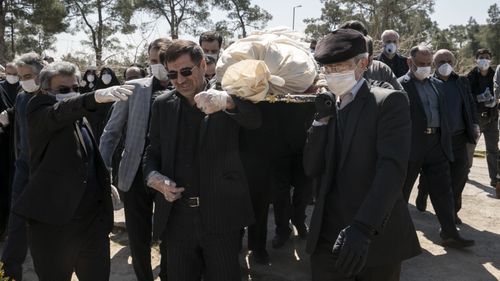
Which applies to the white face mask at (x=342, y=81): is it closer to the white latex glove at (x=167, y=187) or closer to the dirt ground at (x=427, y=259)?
the white latex glove at (x=167, y=187)

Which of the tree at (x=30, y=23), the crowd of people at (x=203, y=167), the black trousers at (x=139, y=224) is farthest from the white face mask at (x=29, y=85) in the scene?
the tree at (x=30, y=23)

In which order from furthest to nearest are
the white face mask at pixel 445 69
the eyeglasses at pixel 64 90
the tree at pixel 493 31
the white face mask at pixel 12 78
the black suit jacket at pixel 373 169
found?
the tree at pixel 493 31
the white face mask at pixel 12 78
the white face mask at pixel 445 69
the eyeglasses at pixel 64 90
the black suit jacket at pixel 373 169

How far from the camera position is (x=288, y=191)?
4.66 meters

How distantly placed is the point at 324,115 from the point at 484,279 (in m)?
2.56

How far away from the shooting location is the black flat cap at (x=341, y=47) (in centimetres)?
225

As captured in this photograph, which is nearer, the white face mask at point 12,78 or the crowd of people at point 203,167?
the crowd of people at point 203,167

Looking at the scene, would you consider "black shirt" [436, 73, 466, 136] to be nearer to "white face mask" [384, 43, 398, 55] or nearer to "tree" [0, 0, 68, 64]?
"white face mask" [384, 43, 398, 55]

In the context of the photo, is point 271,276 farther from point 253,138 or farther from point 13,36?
point 13,36

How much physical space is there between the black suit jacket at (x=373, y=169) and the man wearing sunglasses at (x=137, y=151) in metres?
1.63

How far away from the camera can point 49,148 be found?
2.89 meters

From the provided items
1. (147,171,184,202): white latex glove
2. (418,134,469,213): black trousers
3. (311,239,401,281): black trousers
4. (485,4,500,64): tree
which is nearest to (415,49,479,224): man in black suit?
(418,134,469,213): black trousers

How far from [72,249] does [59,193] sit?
0.37 m

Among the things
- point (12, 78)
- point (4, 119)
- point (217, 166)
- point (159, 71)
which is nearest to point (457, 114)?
point (159, 71)

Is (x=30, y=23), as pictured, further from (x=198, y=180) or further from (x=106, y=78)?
(x=198, y=180)
